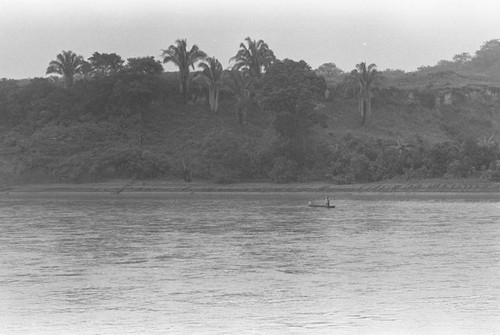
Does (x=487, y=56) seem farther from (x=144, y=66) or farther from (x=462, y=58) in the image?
(x=144, y=66)

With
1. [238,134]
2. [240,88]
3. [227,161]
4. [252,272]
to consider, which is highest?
[240,88]

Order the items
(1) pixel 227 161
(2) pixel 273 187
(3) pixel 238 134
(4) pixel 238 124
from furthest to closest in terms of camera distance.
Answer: (4) pixel 238 124
(3) pixel 238 134
(1) pixel 227 161
(2) pixel 273 187

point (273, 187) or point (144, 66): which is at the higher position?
point (144, 66)

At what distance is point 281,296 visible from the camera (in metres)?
26.3

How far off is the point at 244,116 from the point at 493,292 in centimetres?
7160

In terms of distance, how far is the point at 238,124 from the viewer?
319 ft

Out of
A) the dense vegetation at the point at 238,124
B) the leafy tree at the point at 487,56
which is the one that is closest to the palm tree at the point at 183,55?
the dense vegetation at the point at 238,124

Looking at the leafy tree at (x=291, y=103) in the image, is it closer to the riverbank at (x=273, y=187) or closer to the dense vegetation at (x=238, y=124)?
the dense vegetation at (x=238, y=124)

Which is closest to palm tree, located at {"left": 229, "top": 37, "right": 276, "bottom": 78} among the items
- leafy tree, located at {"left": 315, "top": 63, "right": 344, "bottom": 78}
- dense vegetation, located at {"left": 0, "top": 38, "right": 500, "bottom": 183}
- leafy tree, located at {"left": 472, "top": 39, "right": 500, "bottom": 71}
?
dense vegetation, located at {"left": 0, "top": 38, "right": 500, "bottom": 183}

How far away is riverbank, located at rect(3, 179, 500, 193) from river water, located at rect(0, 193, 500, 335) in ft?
61.6

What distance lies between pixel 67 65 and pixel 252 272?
244 ft

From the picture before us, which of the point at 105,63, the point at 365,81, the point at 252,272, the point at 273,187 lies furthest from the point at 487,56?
the point at 252,272

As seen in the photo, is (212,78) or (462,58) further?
(462,58)

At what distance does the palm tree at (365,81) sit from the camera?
3826 inches
